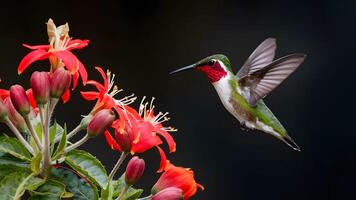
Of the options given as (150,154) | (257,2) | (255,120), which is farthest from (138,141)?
(257,2)

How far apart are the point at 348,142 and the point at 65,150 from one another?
3.08m

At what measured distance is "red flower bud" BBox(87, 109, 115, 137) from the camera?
1.29 metres

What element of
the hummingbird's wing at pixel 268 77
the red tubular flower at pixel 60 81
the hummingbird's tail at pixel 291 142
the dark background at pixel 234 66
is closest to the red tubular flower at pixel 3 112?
the red tubular flower at pixel 60 81

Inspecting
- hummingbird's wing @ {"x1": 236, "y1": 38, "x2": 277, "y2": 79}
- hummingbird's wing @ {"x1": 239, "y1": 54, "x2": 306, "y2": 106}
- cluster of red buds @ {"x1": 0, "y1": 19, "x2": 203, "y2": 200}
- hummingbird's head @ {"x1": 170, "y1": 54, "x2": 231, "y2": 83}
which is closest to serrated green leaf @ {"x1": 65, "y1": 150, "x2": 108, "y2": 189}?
cluster of red buds @ {"x1": 0, "y1": 19, "x2": 203, "y2": 200}

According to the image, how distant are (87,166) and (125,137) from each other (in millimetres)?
89

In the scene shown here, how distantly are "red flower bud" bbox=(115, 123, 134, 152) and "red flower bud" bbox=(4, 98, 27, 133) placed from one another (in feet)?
0.60

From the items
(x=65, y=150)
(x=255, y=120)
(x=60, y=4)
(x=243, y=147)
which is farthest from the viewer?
(x=243, y=147)

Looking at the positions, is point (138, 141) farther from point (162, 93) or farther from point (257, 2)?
point (257, 2)

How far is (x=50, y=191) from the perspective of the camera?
1243 mm

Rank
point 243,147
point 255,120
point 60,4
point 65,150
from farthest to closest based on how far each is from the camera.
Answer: point 243,147
point 60,4
point 255,120
point 65,150

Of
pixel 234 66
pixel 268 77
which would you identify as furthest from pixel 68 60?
pixel 234 66

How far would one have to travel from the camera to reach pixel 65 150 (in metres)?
1.29

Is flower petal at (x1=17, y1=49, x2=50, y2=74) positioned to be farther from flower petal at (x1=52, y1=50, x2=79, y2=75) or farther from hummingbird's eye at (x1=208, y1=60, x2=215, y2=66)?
hummingbird's eye at (x1=208, y1=60, x2=215, y2=66)

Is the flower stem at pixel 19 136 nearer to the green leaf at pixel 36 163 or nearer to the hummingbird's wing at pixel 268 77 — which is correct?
the green leaf at pixel 36 163
